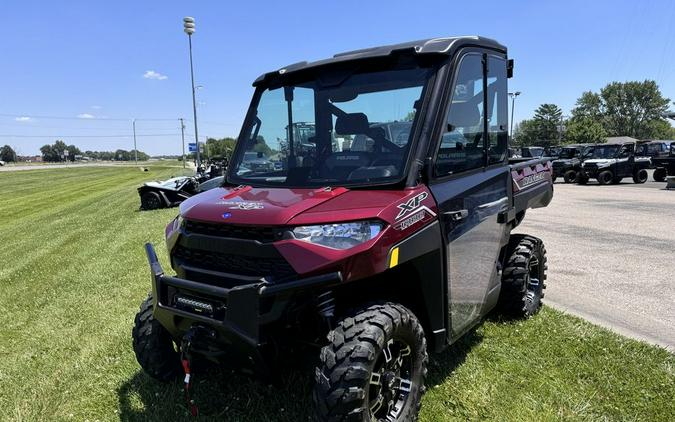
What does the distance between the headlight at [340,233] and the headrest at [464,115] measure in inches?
41.0

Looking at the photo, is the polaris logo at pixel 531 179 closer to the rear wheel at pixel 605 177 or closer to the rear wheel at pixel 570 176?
the rear wheel at pixel 605 177

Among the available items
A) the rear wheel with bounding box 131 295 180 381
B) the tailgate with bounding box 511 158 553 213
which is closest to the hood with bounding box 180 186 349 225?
the rear wheel with bounding box 131 295 180 381

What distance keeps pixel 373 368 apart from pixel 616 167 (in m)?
24.8

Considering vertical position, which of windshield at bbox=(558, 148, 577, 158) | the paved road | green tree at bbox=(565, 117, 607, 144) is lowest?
the paved road

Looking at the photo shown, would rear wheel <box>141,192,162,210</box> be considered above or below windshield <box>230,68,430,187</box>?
below

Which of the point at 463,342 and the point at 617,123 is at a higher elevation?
the point at 617,123

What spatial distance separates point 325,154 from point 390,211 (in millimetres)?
949

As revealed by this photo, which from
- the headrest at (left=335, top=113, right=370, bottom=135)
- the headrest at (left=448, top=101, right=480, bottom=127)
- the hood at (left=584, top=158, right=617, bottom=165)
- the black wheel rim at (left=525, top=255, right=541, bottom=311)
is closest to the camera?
the headrest at (left=448, top=101, right=480, bottom=127)

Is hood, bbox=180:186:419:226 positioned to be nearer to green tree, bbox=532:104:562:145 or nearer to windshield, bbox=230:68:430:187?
windshield, bbox=230:68:430:187

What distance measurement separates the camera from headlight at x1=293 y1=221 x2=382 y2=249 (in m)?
2.51

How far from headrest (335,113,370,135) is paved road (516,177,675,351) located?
321 cm

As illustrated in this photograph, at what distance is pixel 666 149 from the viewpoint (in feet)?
92.2

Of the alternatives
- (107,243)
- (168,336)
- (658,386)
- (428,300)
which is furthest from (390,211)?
(107,243)

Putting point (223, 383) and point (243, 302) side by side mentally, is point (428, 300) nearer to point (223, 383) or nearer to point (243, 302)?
point (243, 302)
